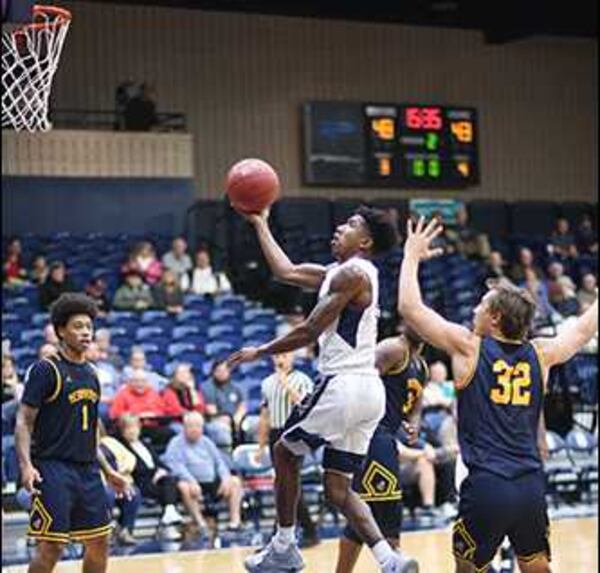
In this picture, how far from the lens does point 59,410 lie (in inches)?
293

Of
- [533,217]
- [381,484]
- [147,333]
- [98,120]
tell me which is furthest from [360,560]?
[533,217]

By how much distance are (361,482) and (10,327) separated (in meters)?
8.52

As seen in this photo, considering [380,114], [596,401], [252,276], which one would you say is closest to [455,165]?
[380,114]

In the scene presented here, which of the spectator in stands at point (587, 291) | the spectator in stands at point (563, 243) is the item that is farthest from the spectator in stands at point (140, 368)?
the spectator in stands at point (563, 243)

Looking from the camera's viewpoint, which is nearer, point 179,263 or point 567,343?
point 567,343

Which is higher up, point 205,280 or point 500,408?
point 205,280

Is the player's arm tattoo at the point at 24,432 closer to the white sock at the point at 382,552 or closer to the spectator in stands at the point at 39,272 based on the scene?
the white sock at the point at 382,552

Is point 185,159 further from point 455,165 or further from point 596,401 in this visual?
point 596,401

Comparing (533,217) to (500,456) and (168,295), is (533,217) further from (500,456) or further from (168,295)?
(500,456)

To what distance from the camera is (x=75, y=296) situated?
24.8 ft

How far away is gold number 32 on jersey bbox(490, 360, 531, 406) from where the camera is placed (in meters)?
6.32

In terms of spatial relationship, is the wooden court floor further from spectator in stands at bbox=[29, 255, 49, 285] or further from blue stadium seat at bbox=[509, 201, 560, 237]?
blue stadium seat at bbox=[509, 201, 560, 237]

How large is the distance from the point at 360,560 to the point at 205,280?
7.47 m

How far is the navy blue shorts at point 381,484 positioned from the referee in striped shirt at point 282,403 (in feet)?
9.39
